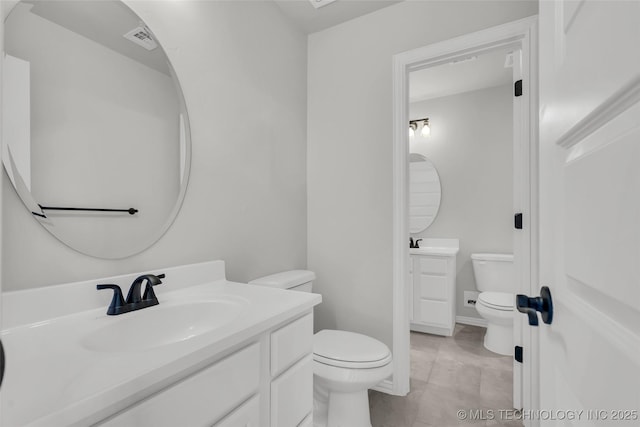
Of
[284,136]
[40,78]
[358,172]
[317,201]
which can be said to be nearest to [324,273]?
[317,201]

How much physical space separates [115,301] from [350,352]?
1.05 meters

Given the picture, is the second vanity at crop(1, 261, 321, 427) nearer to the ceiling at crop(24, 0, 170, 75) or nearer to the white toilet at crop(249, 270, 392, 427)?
the white toilet at crop(249, 270, 392, 427)

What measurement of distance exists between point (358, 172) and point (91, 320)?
5.29ft

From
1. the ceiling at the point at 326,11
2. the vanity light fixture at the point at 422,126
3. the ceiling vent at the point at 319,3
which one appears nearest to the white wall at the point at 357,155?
the ceiling at the point at 326,11

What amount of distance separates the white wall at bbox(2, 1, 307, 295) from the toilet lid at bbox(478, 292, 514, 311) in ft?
5.07

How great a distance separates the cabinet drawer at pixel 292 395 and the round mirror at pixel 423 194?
2653 millimetres

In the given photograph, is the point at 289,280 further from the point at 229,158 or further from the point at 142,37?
the point at 142,37

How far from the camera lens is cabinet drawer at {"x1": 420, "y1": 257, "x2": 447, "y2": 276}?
2.96 m

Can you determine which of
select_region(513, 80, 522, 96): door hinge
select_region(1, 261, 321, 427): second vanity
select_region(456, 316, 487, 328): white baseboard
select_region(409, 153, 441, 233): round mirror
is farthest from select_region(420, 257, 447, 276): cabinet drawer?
select_region(1, 261, 321, 427): second vanity

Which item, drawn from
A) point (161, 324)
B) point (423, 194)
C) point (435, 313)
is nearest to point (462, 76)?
point (423, 194)

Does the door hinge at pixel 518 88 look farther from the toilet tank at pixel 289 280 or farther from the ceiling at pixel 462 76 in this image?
the toilet tank at pixel 289 280

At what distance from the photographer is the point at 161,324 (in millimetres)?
1116

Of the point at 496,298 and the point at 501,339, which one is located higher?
the point at 496,298

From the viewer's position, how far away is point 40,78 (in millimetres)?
1007
